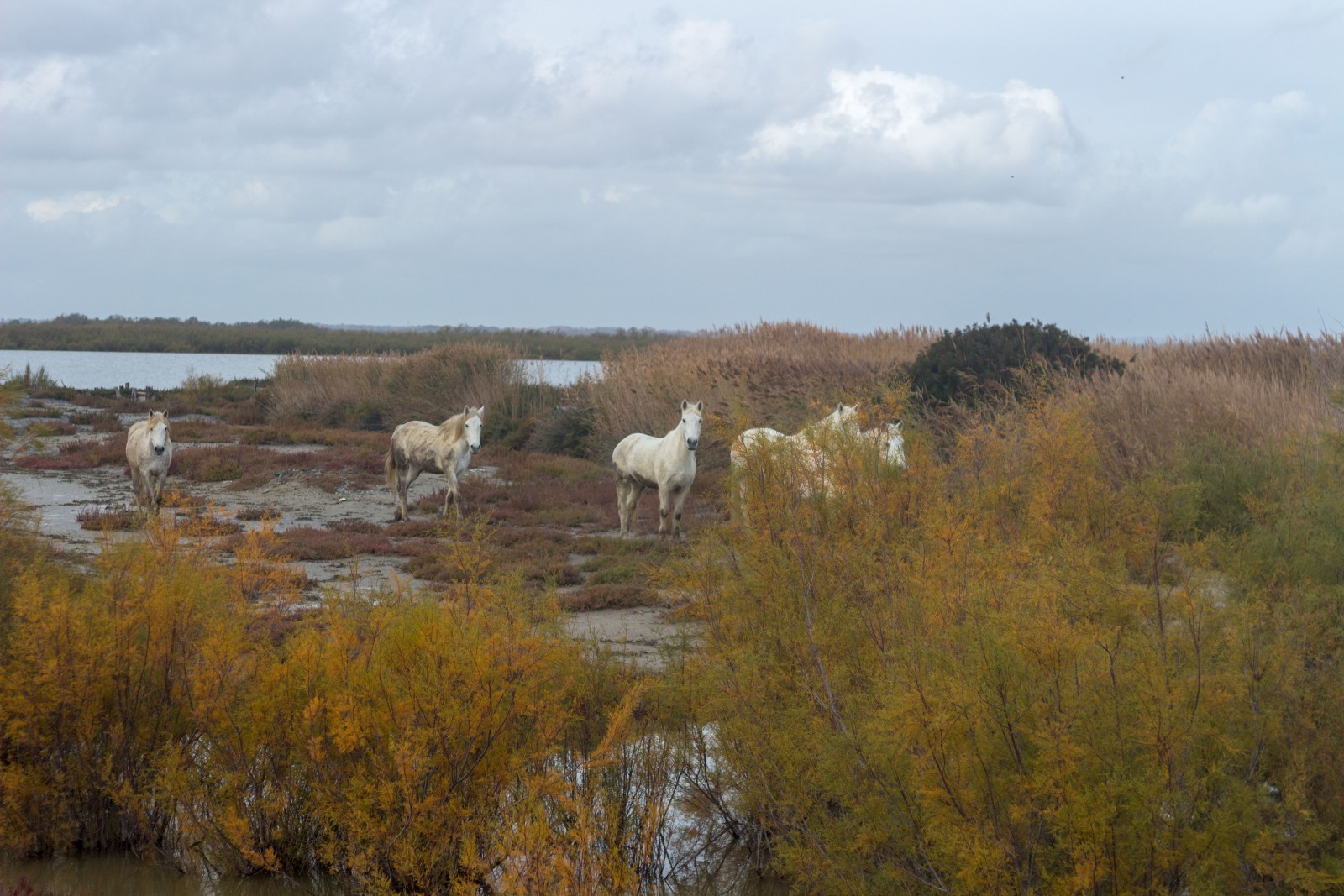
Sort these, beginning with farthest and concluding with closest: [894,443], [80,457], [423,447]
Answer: [80,457]
[423,447]
[894,443]

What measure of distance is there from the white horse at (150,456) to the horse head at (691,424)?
6.66 meters

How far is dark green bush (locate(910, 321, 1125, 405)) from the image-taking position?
16.9m

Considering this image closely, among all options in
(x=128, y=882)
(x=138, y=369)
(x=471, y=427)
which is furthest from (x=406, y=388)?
(x=138, y=369)

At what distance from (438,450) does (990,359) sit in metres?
8.32

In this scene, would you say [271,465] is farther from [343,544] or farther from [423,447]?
[343,544]

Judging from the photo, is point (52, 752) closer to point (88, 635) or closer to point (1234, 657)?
point (88, 635)

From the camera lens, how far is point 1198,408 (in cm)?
1161

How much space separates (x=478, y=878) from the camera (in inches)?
190

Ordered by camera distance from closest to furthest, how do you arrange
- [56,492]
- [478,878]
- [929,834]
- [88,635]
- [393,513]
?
[929,834], [478,878], [88,635], [393,513], [56,492]

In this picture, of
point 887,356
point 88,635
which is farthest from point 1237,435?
point 887,356

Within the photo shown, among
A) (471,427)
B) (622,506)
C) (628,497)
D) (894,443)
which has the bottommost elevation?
(622,506)

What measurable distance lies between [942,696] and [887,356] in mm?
20339

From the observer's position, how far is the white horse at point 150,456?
1513 cm

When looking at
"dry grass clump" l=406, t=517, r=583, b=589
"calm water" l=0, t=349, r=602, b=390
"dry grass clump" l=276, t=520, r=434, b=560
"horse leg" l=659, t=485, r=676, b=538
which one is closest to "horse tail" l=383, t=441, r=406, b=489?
"dry grass clump" l=276, t=520, r=434, b=560
